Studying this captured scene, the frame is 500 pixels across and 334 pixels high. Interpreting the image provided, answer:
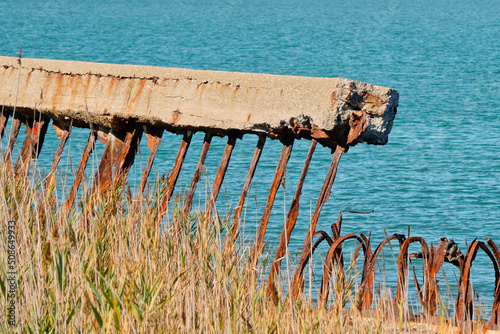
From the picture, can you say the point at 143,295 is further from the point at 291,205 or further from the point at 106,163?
the point at 106,163

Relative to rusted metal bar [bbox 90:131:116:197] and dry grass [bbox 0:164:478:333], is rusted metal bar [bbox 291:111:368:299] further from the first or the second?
rusted metal bar [bbox 90:131:116:197]

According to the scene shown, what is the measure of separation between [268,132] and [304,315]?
1.19m

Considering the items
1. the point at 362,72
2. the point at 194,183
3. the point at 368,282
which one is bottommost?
the point at 368,282

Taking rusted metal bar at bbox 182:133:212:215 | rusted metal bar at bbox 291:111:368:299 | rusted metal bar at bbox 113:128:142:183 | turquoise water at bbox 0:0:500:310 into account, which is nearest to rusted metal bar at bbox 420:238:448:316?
rusted metal bar at bbox 291:111:368:299

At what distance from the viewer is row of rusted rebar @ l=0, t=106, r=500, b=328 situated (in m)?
3.09

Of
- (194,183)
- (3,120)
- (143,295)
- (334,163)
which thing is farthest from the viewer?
(3,120)

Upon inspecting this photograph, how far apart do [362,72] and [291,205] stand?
23.4 metres

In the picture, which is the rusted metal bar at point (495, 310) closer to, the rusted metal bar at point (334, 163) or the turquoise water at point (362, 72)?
the rusted metal bar at point (334, 163)

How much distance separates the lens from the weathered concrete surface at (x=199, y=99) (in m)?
3.57

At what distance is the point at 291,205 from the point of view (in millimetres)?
3539

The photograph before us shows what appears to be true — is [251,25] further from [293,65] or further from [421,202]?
[421,202]

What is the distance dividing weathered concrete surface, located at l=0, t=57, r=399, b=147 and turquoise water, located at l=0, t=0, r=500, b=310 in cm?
41

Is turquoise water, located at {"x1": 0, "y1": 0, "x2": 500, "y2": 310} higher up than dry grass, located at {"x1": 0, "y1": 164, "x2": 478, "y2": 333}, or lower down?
higher up

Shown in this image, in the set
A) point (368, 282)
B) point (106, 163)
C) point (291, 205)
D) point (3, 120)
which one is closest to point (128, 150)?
point (106, 163)
